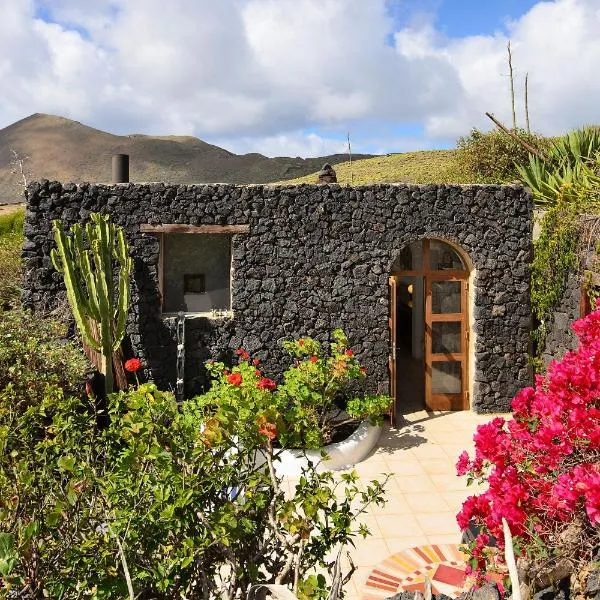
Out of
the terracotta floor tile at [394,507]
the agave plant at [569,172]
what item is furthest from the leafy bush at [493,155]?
the terracotta floor tile at [394,507]

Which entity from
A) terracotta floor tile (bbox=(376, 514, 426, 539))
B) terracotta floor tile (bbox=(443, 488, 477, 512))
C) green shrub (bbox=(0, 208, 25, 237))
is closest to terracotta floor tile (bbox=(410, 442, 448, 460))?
terracotta floor tile (bbox=(443, 488, 477, 512))

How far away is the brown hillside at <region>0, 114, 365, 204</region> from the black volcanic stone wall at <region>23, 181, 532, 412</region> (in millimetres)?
25851

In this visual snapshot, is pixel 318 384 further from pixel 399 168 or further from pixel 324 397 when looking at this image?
pixel 399 168

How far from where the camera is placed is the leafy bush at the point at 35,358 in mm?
6809

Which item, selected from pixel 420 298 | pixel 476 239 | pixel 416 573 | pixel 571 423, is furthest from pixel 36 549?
pixel 420 298

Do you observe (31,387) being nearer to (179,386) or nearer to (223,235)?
(179,386)

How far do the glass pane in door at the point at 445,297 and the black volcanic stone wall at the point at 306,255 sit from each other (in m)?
0.36

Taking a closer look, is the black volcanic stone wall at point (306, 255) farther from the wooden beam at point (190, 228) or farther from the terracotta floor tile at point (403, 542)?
the terracotta floor tile at point (403, 542)

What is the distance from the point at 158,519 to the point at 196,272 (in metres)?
6.72

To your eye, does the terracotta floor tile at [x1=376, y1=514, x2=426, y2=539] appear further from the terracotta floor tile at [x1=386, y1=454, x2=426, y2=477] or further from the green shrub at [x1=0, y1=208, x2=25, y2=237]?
the green shrub at [x1=0, y1=208, x2=25, y2=237]

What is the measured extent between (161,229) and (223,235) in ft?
3.13

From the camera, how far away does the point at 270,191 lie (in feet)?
28.9

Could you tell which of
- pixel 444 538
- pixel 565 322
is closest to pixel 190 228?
pixel 444 538

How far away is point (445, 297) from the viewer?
9477 millimetres
